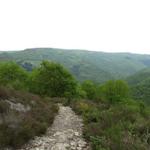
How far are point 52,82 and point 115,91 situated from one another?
48.6ft

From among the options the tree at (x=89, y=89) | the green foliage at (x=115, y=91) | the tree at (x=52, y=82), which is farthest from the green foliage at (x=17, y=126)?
the tree at (x=89, y=89)

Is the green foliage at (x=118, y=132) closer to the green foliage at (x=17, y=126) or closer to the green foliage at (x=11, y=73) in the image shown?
the green foliage at (x=17, y=126)

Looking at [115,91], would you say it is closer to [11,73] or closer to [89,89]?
[89,89]

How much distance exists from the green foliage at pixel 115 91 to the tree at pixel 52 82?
9721 millimetres

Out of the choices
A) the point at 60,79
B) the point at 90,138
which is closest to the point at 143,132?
the point at 90,138

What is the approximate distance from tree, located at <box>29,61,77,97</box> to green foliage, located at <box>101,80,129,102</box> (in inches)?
383

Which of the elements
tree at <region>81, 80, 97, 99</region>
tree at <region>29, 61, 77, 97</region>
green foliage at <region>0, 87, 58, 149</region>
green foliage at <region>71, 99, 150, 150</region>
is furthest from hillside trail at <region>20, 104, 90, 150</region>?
tree at <region>81, 80, 97, 99</region>

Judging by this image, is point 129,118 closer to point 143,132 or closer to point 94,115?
point 94,115

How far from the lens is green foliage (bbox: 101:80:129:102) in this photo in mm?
52219

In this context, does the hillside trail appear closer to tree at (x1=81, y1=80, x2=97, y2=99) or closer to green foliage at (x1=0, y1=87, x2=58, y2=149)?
green foliage at (x1=0, y1=87, x2=58, y2=149)

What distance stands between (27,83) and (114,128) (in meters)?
38.3

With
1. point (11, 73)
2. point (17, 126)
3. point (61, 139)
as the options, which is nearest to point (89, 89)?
point (11, 73)

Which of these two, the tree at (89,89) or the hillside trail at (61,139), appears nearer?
the hillside trail at (61,139)

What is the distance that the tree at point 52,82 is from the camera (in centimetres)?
4350
